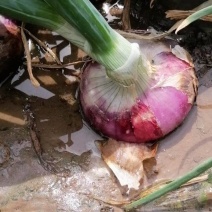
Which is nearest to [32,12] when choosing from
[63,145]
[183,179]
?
[63,145]

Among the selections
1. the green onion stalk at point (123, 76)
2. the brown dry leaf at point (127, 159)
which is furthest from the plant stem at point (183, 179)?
the green onion stalk at point (123, 76)

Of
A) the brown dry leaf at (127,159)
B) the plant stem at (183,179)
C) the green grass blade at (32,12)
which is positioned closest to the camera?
the plant stem at (183,179)

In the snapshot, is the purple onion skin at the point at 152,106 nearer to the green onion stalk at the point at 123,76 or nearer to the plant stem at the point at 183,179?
the green onion stalk at the point at 123,76

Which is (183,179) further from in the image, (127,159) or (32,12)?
(32,12)

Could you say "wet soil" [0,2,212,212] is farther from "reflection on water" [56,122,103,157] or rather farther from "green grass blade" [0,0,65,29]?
"green grass blade" [0,0,65,29]

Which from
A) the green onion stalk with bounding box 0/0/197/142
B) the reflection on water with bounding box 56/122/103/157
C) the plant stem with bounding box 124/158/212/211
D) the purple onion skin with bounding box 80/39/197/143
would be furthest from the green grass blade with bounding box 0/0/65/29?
the plant stem with bounding box 124/158/212/211

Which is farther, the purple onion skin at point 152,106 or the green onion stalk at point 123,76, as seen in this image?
the purple onion skin at point 152,106
